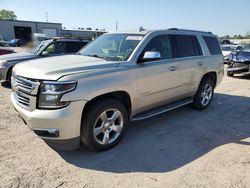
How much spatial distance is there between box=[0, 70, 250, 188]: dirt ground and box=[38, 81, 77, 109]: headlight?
0.90m

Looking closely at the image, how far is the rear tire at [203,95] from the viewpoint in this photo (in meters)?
5.84

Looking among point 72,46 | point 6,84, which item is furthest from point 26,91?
point 72,46

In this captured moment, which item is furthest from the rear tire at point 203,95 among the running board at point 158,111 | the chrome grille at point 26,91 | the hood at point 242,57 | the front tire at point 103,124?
the hood at point 242,57

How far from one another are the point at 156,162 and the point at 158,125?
1.51 metres

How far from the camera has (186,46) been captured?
532 cm

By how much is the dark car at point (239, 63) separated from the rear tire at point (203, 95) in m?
5.39

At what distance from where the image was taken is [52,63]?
12.6 feet

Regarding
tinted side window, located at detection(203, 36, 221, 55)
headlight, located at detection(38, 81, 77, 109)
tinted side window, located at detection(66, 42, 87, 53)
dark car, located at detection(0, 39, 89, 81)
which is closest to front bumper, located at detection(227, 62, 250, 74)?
tinted side window, located at detection(203, 36, 221, 55)

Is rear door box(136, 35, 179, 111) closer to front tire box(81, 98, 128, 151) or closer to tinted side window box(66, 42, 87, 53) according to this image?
front tire box(81, 98, 128, 151)

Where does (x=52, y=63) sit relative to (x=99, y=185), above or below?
above

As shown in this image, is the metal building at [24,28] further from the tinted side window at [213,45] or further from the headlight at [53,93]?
the headlight at [53,93]

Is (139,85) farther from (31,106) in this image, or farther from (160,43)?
(31,106)

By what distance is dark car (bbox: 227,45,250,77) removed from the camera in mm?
10578

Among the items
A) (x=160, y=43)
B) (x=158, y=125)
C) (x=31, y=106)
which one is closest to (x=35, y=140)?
(x=31, y=106)
